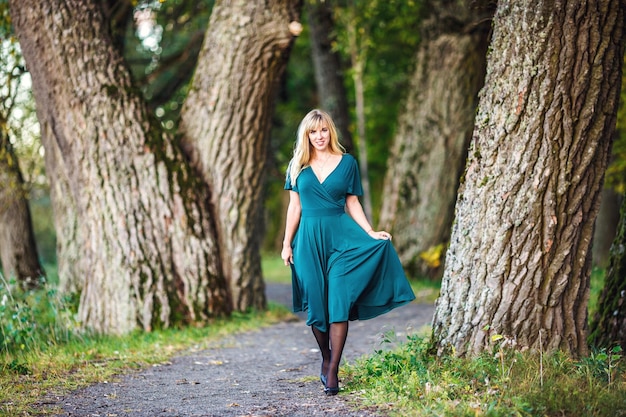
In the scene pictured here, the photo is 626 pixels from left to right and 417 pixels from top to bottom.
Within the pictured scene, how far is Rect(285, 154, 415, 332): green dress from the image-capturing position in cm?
499

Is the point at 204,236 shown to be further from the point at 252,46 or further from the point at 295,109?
the point at 295,109

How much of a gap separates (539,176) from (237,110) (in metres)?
4.51

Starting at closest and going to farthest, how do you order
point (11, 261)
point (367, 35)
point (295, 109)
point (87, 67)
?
point (87, 67) < point (11, 261) < point (367, 35) < point (295, 109)

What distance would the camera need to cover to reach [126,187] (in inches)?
306

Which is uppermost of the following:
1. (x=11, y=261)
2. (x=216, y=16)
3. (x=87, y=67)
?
(x=216, y=16)

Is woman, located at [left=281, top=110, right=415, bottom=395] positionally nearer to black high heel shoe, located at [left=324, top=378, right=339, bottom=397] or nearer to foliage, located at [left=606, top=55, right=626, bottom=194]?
black high heel shoe, located at [left=324, top=378, right=339, bottom=397]

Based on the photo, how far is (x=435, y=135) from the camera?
12547 millimetres

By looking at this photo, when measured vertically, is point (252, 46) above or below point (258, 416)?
above

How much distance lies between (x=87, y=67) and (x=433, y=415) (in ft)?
18.5

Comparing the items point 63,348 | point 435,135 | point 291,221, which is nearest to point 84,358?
point 63,348

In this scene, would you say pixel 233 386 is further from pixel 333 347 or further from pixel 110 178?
pixel 110 178

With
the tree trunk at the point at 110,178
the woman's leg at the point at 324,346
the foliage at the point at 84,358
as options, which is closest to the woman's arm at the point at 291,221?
the woman's leg at the point at 324,346

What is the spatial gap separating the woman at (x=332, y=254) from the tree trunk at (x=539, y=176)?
605mm

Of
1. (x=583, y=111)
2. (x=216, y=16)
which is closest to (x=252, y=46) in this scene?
(x=216, y=16)
